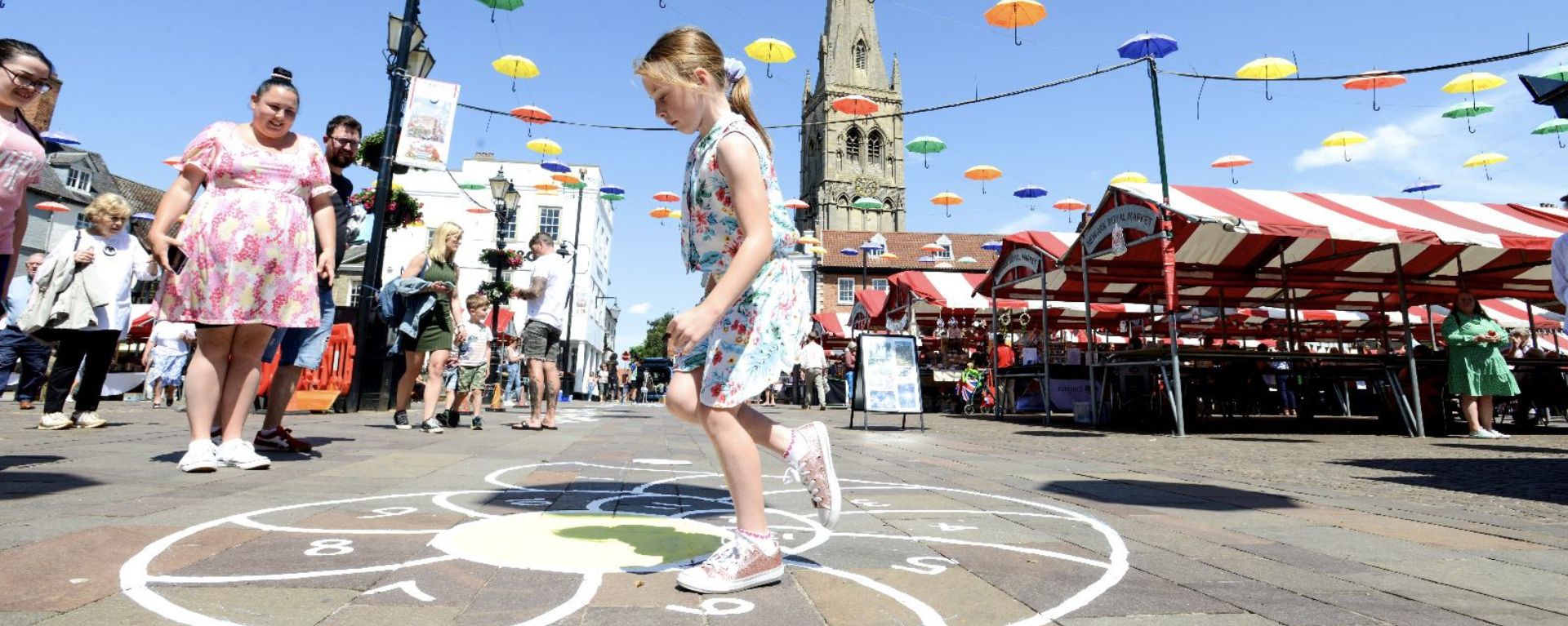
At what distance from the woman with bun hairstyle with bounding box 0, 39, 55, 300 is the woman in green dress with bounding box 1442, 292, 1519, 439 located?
11.5m

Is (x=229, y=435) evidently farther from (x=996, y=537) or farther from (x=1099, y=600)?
(x=1099, y=600)

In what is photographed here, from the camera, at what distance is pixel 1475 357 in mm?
8648

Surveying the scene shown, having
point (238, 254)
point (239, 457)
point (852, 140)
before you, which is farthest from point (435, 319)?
point (852, 140)

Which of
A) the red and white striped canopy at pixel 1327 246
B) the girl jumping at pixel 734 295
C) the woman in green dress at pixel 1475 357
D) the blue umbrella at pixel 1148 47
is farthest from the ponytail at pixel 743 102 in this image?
the blue umbrella at pixel 1148 47

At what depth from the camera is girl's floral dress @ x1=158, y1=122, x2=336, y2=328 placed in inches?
142

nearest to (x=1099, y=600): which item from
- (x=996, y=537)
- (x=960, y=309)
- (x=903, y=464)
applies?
(x=996, y=537)

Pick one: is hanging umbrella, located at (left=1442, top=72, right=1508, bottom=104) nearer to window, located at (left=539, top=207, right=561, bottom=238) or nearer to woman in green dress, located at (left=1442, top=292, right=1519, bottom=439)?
woman in green dress, located at (left=1442, top=292, right=1519, bottom=439)

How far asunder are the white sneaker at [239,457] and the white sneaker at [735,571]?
2886 mm

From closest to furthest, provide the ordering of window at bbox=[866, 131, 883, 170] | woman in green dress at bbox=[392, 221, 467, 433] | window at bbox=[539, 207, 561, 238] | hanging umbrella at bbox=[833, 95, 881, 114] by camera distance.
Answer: woman in green dress at bbox=[392, 221, 467, 433]
hanging umbrella at bbox=[833, 95, 881, 114]
window at bbox=[539, 207, 561, 238]
window at bbox=[866, 131, 883, 170]

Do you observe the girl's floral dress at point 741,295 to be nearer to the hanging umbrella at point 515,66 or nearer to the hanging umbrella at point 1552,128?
the hanging umbrella at point 515,66

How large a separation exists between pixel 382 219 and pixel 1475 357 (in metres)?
12.5

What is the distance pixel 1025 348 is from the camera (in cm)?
1739

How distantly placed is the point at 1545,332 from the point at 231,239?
26.6 metres

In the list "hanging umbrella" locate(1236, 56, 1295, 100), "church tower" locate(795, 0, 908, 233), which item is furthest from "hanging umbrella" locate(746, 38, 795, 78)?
"church tower" locate(795, 0, 908, 233)
